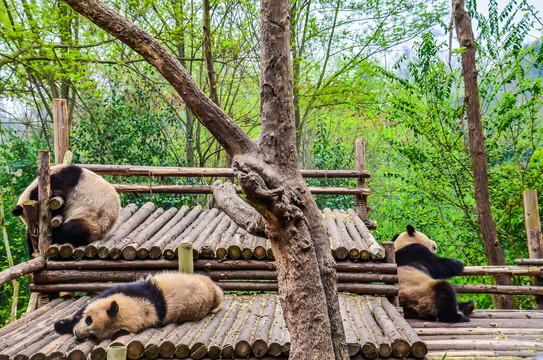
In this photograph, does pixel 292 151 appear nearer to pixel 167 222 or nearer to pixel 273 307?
pixel 273 307

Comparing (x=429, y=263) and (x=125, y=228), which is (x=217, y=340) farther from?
(x=429, y=263)

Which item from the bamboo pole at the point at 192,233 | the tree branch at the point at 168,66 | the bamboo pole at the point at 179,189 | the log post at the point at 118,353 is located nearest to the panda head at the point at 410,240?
the bamboo pole at the point at 179,189

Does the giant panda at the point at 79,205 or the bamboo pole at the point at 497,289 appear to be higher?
the giant panda at the point at 79,205

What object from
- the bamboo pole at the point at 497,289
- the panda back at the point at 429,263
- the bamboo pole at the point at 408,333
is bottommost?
the bamboo pole at the point at 497,289

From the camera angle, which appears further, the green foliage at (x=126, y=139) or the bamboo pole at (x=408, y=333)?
the green foliage at (x=126, y=139)

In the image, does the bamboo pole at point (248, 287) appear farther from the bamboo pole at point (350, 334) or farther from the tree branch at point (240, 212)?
the tree branch at point (240, 212)

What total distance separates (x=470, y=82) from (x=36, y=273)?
21.9 ft

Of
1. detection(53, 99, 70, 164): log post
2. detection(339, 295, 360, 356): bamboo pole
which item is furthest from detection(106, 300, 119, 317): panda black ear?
detection(53, 99, 70, 164): log post

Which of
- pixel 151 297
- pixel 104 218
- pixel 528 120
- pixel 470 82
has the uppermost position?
pixel 470 82

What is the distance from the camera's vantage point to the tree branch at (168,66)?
8.71 feet

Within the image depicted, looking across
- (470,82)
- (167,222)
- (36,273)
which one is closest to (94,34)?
(167,222)

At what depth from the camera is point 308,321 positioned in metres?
2.73

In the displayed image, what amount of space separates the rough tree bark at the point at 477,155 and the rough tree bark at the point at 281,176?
496cm

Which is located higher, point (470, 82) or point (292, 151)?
point (470, 82)
